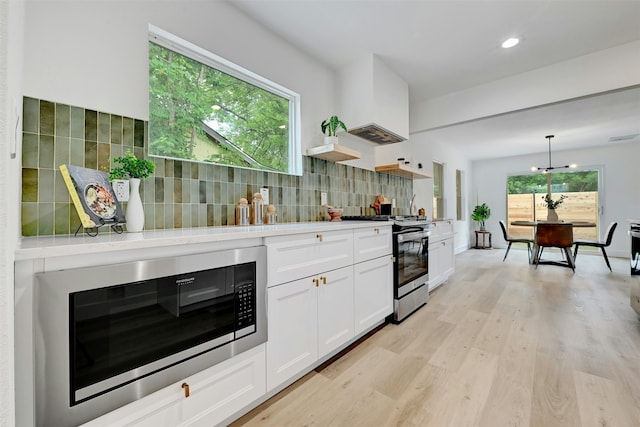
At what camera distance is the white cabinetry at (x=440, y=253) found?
331 centimetres

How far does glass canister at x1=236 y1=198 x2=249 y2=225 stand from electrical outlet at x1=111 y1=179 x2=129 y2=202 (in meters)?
0.69

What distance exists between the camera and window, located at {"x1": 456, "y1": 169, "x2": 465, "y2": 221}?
702cm

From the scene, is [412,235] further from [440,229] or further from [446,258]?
[446,258]

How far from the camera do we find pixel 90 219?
1116mm

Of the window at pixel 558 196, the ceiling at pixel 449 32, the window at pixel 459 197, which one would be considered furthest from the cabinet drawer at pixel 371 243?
the window at pixel 558 196

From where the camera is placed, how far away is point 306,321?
1609mm

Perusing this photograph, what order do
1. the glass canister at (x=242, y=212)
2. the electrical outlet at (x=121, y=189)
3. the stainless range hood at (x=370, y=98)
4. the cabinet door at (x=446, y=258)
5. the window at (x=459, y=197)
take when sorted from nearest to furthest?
1. the electrical outlet at (x=121, y=189)
2. the glass canister at (x=242, y=212)
3. the stainless range hood at (x=370, y=98)
4. the cabinet door at (x=446, y=258)
5. the window at (x=459, y=197)

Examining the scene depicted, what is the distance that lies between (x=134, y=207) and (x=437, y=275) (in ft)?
11.0

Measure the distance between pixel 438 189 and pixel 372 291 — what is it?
453 cm

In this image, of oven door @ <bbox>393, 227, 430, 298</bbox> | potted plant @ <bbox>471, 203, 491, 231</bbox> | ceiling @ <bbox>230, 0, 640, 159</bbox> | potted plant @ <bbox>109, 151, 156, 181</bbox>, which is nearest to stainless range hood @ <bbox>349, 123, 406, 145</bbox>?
ceiling @ <bbox>230, 0, 640, 159</bbox>

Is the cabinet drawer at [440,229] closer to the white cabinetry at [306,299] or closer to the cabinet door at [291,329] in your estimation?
the white cabinetry at [306,299]

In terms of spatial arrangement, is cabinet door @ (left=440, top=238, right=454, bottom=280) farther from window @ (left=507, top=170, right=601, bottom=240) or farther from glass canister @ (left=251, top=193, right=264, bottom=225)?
window @ (left=507, top=170, right=601, bottom=240)

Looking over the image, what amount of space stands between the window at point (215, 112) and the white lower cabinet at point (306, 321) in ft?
3.70

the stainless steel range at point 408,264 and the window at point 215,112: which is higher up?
the window at point 215,112
